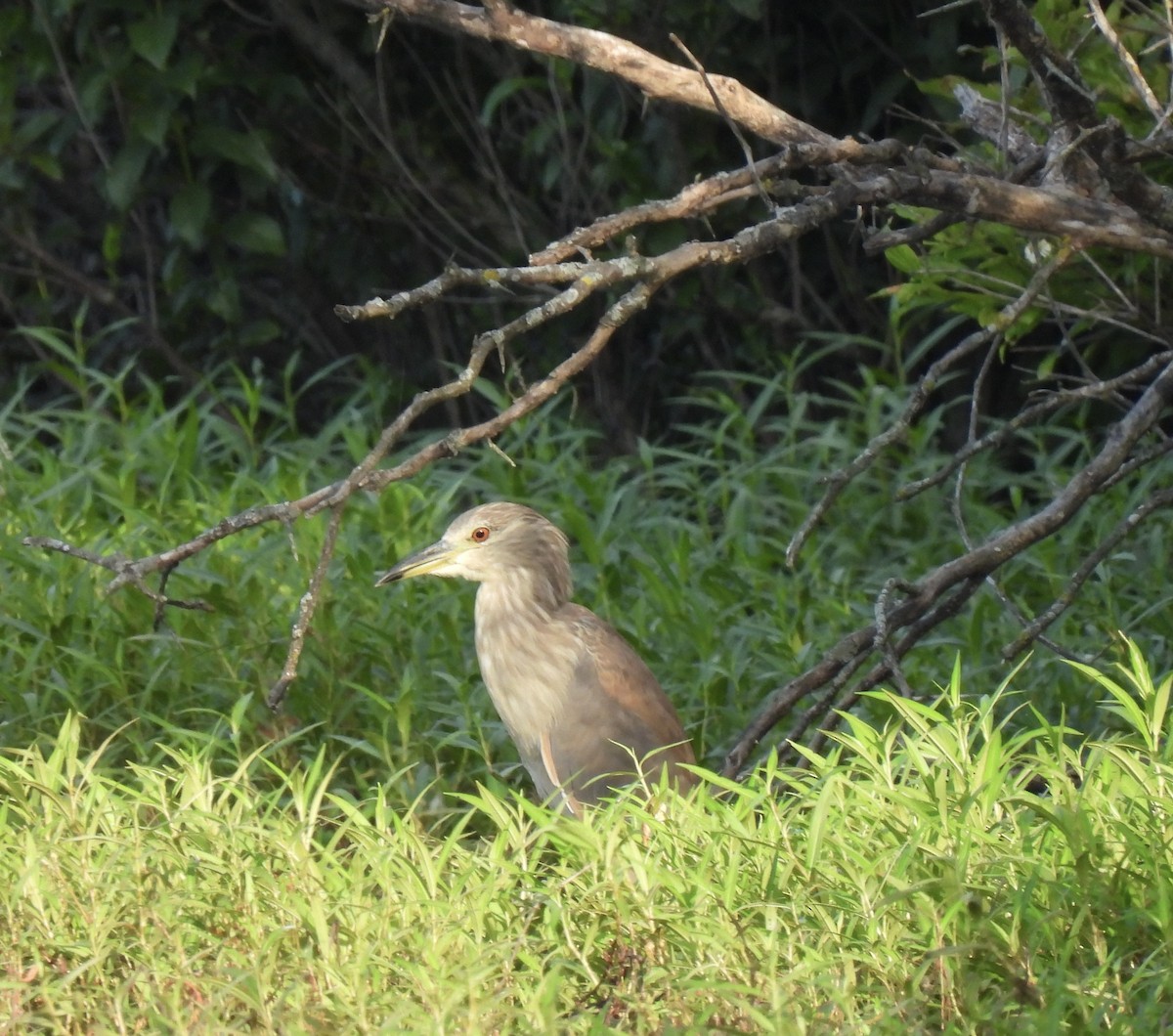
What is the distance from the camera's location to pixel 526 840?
315 cm

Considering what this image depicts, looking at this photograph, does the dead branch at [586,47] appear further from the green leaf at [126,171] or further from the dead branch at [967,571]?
the green leaf at [126,171]

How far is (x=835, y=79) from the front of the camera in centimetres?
688

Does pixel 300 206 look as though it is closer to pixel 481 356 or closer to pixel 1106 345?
pixel 1106 345

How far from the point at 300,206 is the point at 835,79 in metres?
2.13

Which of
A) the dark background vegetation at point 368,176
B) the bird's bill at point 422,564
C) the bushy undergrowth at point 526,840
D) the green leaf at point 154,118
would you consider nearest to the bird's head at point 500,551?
the bird's bill at point 422,564

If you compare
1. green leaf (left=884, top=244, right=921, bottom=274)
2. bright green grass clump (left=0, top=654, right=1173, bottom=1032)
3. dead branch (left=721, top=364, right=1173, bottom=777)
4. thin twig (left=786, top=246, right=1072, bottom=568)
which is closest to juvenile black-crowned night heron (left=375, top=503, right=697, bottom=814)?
dead branch (left=721, top=364, right=1173, bottom=777)

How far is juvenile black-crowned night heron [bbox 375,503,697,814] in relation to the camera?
4.21 metres

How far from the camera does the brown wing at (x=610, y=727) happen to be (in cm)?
420

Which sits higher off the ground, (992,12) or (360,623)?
(992,12)

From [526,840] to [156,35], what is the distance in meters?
3.88

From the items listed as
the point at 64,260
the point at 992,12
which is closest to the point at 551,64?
the point at 64,260

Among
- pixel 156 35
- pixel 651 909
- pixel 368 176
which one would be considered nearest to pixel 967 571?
pixel 651 909

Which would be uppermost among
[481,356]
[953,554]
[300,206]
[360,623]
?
[481,356]

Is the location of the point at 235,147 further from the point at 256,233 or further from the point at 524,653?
the point at 524,653
